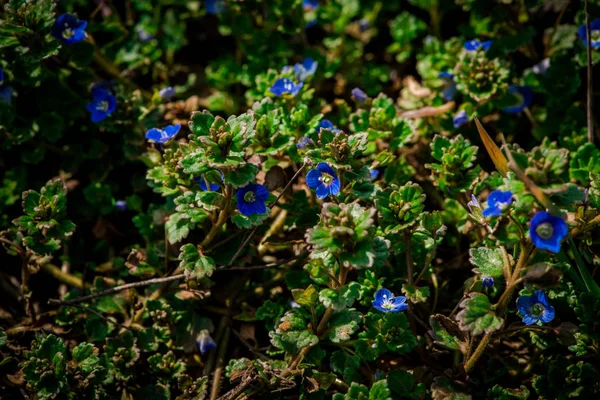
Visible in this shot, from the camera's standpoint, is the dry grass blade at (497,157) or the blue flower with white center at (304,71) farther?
the blue flower with white center at (304,71)

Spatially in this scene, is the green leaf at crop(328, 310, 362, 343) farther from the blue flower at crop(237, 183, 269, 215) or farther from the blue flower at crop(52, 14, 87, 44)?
Answer: the blue flower at crop(52, 14, 87, 44)

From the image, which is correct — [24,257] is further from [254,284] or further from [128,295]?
[254,284]

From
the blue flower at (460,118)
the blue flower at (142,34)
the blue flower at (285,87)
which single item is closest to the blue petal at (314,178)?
the blue flower at (285,87)

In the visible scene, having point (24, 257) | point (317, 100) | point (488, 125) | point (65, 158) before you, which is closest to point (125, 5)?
point (65, 158)

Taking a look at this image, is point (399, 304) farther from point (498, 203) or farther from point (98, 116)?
point (98, 116)

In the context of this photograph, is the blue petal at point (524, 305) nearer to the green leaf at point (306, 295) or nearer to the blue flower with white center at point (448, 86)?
the green leaf at point (306, 295)

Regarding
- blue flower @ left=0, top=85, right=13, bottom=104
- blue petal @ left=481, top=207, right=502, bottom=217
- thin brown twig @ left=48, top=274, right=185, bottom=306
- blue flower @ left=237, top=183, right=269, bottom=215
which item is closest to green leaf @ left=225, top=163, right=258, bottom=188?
blue flower @ left=237, top=183, right=269, bottom=215
